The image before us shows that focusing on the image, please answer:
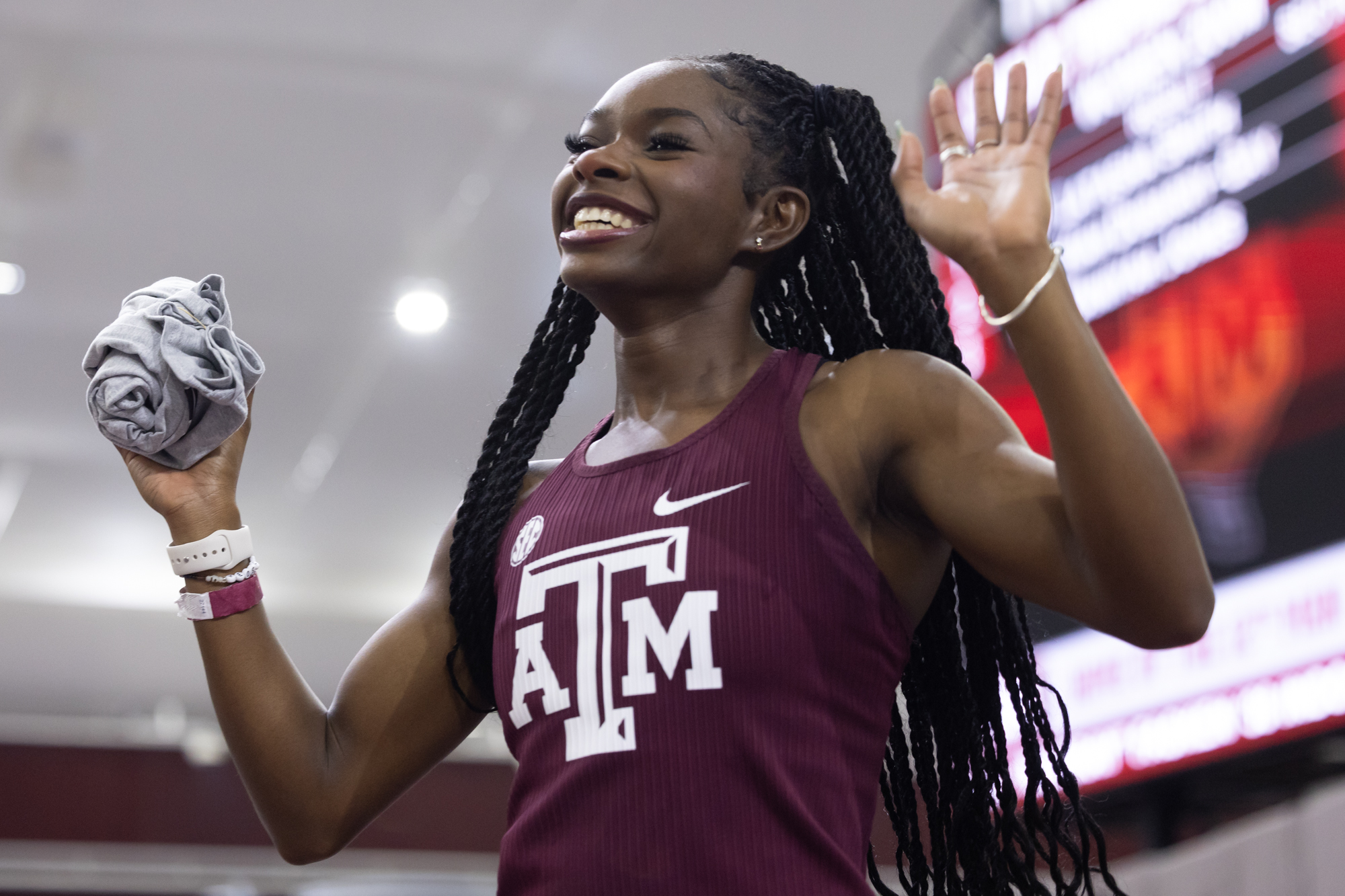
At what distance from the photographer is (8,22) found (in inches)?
115

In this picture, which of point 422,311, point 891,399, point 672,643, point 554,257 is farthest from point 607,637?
point 422,311

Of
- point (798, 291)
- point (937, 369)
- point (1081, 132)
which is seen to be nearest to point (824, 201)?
point (798, 291)

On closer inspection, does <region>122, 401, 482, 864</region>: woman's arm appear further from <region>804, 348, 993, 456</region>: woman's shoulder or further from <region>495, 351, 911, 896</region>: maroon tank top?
<region>804, 348, 993, 456</region>: woman's shoulder

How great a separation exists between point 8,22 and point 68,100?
0.27 metres

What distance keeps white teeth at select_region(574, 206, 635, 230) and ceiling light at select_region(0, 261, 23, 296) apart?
3.05 meters

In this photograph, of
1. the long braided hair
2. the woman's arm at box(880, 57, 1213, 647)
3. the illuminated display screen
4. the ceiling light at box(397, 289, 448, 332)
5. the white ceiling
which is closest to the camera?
the woman's arm at box(880, 57, 1213, 647)

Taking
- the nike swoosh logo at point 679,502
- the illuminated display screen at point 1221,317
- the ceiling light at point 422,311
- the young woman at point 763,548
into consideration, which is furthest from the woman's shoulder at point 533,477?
the ceiling light at point 422,311

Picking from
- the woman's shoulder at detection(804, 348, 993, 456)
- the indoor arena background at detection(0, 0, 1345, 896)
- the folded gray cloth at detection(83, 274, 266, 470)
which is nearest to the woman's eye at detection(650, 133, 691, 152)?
the woman's shoulder at detection(804, 348, 993, 456)

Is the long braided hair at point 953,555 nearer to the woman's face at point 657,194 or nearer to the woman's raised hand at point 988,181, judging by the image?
the woman's face at point 657,194

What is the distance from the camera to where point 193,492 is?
122 centimetres

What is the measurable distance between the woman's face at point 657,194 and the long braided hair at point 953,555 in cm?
3

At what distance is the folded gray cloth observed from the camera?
1.16 metres

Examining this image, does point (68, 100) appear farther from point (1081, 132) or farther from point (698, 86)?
point (698, 86)

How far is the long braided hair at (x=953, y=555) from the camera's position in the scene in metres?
1.11
